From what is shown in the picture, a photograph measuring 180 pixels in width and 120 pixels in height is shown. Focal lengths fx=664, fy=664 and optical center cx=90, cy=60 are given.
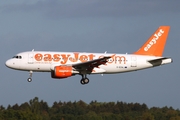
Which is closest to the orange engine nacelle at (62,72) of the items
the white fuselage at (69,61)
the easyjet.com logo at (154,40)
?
the white fuselage at (69,61)

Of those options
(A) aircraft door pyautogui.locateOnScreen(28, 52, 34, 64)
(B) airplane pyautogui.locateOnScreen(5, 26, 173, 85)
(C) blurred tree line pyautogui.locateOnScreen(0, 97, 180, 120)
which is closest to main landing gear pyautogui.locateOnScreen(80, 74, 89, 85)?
(B) airplane pyautogui.locateOnScreen(5, 26, 173, 85)

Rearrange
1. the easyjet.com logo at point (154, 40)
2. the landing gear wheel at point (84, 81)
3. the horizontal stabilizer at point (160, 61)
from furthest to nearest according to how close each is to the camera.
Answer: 1. the easyjet.com logo at point (154, 40)
2. the horizontal stabilizer at point (160, 61)
3. the landing gear wheel at point (84, 81)

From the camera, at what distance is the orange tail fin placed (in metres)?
83.1

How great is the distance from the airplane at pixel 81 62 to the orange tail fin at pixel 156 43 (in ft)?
0.92

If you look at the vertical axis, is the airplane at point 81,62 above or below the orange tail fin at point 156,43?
Result: below

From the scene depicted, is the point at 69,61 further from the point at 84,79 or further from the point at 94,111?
the point at 94,111

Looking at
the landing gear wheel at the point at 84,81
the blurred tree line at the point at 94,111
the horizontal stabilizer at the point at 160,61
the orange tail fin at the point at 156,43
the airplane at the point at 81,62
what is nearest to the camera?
the airplane at the point at 81,62

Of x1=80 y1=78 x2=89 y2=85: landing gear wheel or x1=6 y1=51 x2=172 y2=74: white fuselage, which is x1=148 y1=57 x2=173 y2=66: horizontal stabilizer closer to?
x1=6 y1=51 x2=172 y2=74: white fuselage

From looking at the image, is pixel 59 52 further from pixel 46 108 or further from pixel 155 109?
pixel 46 108

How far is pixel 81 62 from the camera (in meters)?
78.2

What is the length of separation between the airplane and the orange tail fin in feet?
0.92

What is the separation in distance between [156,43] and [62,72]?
1454 centimetres

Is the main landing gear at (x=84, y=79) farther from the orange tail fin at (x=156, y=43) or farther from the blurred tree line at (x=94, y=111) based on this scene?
the blurred tree line at (x=94, y=111)

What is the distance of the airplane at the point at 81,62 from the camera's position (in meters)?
76.8
